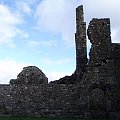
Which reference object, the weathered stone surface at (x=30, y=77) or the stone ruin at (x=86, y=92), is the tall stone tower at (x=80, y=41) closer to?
the weathered stone surface at (x=30, y=77)

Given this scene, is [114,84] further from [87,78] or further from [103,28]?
[103,28]

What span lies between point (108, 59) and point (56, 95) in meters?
3.82

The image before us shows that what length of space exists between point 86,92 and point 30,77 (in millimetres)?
4407

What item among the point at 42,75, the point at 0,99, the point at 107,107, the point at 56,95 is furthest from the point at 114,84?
the point at 0,99

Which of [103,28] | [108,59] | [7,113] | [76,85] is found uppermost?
[103,28]

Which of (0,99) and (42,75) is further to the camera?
(42,75)

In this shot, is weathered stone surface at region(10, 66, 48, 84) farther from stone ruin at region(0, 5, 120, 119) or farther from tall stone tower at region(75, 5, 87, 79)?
tall stone tower at region(75, 5, 87, 79)

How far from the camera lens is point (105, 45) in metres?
22.0

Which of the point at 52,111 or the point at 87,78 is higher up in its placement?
the point at 87,78

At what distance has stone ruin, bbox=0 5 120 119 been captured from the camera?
2116cm

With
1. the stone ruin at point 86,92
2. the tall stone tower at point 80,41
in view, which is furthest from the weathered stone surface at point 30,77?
the tall stone tower at point 80,41

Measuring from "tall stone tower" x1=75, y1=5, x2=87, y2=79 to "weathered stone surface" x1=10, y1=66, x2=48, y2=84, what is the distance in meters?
2.61

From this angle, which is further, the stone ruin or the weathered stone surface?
the weathered stone surface

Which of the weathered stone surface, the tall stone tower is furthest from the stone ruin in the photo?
the tall stone tower
